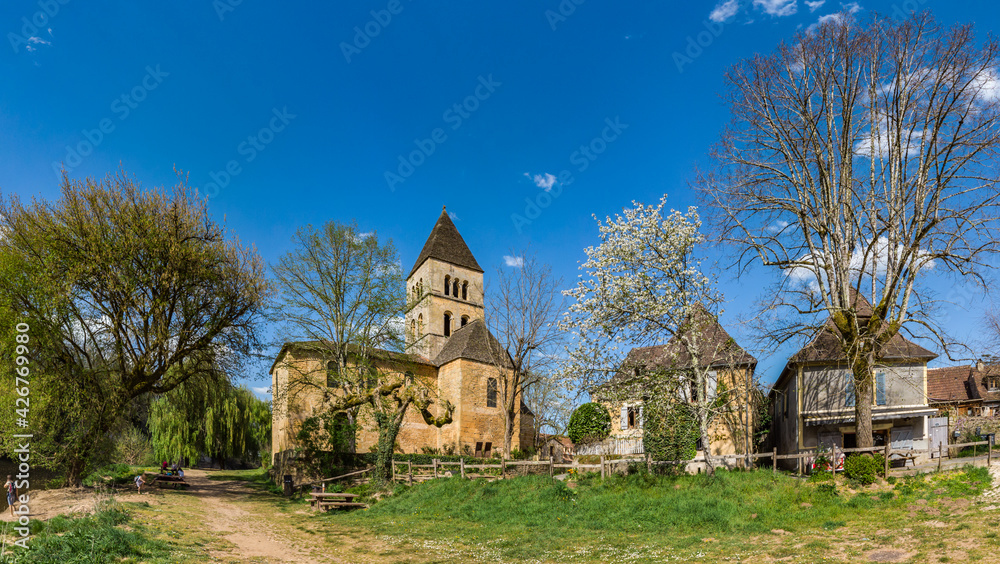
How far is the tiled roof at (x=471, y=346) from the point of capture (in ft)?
125

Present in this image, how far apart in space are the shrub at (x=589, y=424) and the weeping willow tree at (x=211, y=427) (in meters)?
20.0

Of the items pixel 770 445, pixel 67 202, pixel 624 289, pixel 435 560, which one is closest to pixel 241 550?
pixel 435 560

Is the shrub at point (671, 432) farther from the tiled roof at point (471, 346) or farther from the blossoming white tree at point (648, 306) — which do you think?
the tiled roof at point (471, 346)

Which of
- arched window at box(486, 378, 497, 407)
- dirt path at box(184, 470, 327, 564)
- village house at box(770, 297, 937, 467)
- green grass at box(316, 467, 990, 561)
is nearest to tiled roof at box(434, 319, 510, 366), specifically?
arched window at box(486, 378, 497, 407)

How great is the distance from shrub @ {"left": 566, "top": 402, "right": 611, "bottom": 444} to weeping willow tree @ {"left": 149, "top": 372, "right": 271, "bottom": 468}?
→ 1997 centimetres

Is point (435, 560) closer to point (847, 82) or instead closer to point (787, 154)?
point (787, 154)

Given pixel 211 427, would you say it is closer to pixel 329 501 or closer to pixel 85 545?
pixel 329 501

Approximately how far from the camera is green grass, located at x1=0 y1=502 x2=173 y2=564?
8375 mm

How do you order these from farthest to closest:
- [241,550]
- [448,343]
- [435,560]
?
1. [448,343]
2. [241,550]
3. [435,560]

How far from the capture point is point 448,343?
4238 cm

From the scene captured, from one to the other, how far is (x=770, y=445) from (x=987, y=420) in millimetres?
11226

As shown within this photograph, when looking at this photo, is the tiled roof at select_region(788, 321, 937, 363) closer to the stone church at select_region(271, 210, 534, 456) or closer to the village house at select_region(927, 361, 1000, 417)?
the stone church at select_region(271, 210, 534, 456)

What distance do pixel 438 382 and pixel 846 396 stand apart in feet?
83.3

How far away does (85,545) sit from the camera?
9.17m
